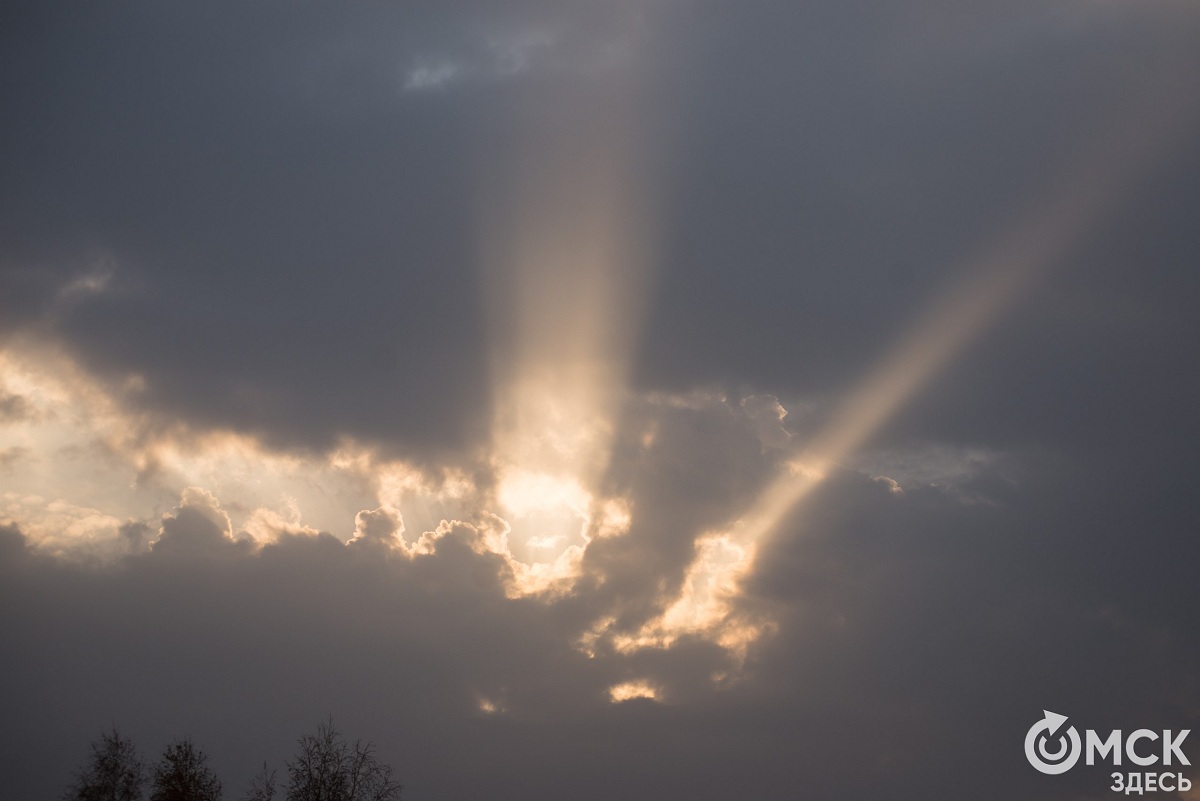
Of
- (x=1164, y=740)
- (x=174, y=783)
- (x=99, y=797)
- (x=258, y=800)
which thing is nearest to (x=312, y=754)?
(x=258, y=800)

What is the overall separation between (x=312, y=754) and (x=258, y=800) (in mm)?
5483

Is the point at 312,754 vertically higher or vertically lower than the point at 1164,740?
lower

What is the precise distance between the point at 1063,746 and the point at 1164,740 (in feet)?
27.0

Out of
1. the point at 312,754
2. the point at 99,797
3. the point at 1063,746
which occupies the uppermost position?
the point at 1063,746

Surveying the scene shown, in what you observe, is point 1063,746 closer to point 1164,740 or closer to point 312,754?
point 1164,740

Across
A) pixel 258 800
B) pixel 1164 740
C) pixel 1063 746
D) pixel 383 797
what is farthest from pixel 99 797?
pixel 1164 740

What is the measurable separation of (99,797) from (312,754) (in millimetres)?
21270

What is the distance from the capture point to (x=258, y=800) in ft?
229

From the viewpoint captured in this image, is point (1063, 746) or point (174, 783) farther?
point (1063, 746)

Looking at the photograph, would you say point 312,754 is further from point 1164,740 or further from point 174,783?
point 1164,740

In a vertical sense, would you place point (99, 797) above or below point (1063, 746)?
below

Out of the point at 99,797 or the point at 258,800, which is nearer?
the point at 258,800

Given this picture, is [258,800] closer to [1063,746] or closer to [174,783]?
[174,783]

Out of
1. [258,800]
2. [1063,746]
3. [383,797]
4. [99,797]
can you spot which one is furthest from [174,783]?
[1063,746]
